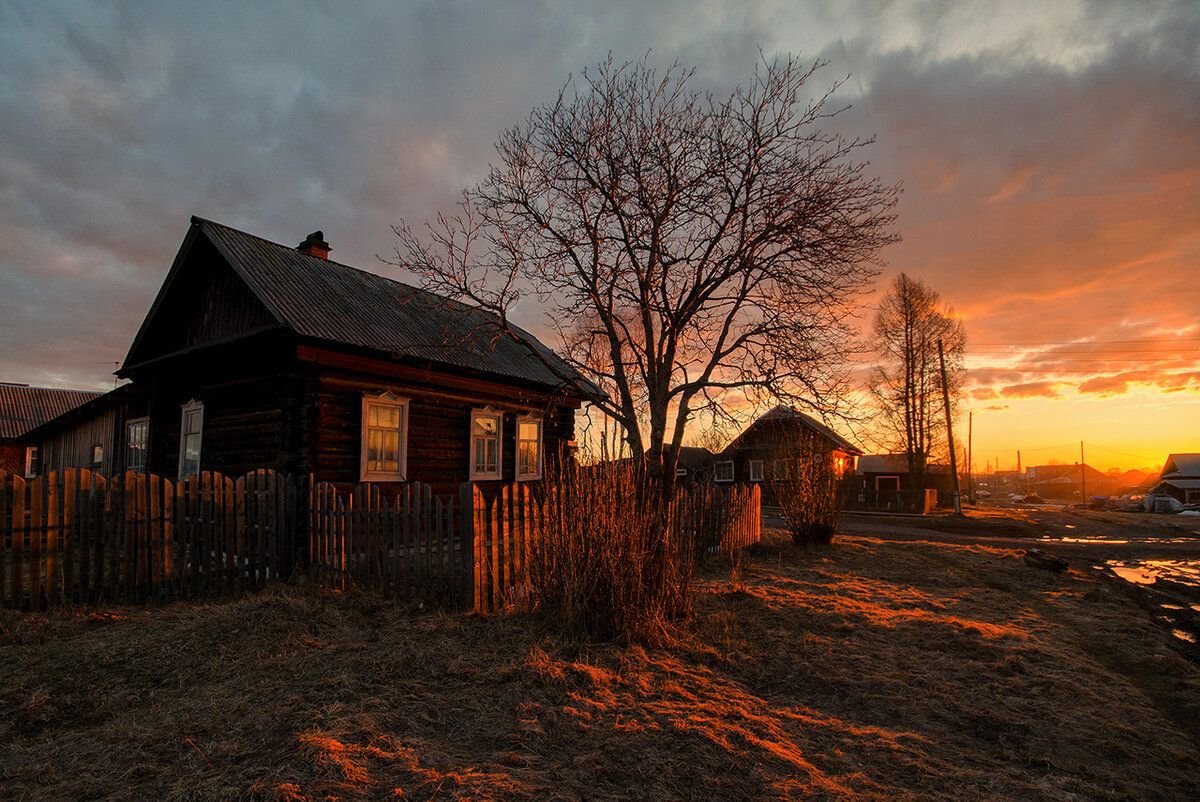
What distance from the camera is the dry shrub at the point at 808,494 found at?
13008mm

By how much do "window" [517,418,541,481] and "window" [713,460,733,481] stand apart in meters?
29.2

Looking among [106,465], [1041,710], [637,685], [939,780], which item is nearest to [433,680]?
[637,685]

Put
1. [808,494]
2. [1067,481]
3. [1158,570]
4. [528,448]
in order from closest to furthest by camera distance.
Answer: [1158,570] < [808,494] < [528,448] < [1067,481]

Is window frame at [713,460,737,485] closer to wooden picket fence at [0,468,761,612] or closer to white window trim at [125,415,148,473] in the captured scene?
white window trim at [125,415,148,473]

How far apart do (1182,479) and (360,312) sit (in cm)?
6625

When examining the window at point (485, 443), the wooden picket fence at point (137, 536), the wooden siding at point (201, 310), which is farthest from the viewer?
the window at point (485, 443)

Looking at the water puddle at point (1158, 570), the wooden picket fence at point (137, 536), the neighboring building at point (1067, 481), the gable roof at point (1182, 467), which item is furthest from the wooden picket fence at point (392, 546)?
the neighboring building at point (1067, 481)

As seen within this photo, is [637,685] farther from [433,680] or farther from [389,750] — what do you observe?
[389,750]

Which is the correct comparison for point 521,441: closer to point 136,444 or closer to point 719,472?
point 136,444

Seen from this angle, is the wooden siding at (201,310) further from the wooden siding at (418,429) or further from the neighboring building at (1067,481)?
the neighboring building at (1067,481)

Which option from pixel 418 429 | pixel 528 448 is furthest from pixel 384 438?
pixel 528 448

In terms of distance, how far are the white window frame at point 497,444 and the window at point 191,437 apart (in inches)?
203

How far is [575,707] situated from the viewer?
13.1ft

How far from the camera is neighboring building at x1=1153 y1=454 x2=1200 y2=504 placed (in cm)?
4838
